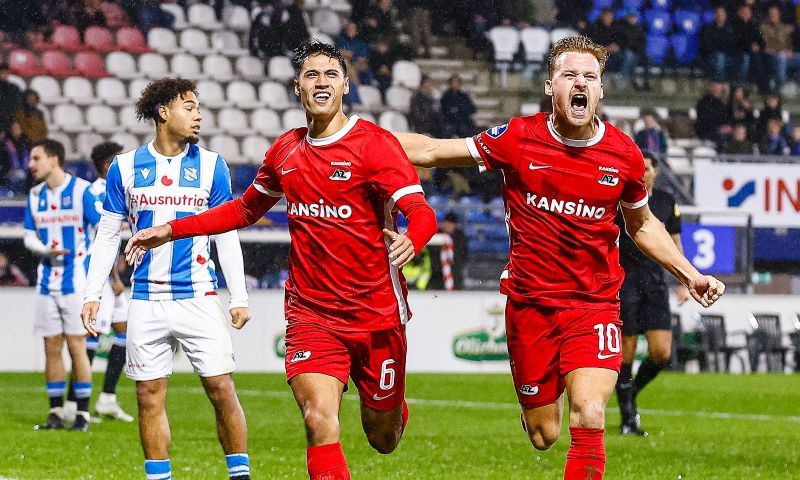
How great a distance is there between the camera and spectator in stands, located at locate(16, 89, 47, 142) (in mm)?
20734

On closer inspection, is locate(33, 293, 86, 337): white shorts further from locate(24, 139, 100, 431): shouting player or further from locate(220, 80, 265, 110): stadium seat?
locate(220, 80, 265, 110): stadium seat

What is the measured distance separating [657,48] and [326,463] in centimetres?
2124

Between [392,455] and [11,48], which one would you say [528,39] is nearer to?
[11,48]

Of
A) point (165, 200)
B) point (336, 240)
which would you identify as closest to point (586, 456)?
point (336, 240)

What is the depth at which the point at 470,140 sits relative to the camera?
6.13m

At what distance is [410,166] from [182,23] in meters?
18.6

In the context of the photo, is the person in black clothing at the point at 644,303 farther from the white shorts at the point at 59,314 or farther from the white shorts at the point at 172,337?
the white shorts at the point at 172,337

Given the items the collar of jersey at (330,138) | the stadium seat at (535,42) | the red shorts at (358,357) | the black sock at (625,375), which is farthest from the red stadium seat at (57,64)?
the red shorts at (358,357)

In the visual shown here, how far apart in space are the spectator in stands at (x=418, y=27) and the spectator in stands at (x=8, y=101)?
707 centimetres

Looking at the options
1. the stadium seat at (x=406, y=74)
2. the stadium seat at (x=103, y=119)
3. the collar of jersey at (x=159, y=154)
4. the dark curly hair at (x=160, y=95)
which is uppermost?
the dark curly hair at (x=160, y=95)

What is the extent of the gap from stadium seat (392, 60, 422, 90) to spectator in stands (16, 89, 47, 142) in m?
6.20

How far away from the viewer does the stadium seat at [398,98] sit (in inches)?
931

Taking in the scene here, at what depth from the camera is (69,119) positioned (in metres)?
22.0

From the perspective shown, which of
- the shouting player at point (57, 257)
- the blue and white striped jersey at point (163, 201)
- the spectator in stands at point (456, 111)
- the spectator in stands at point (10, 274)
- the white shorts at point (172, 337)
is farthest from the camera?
the spectator in stands at point (456, 111)
